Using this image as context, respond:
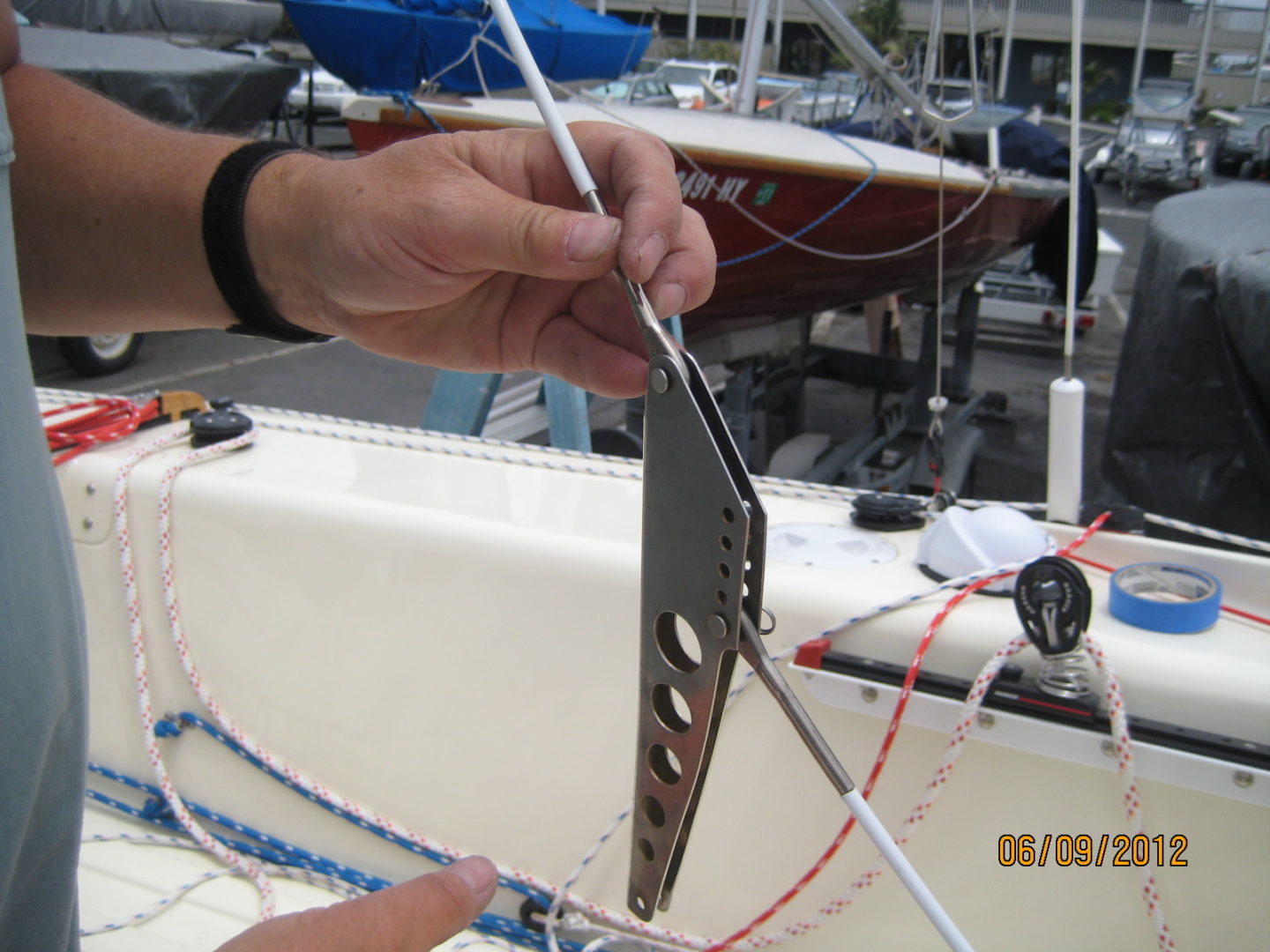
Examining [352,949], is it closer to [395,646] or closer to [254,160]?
[254,160]

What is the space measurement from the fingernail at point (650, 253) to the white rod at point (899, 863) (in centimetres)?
33

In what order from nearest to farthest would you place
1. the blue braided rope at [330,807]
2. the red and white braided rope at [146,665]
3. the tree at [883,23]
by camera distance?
the blue braided rope at [330,807]
the red and white braided rope at [146,665]
the tree at [883,23]

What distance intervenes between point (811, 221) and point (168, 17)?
6.26 metres

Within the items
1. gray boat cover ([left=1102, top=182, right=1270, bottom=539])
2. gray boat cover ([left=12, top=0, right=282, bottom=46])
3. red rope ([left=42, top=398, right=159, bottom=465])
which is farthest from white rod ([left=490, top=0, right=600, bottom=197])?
gray boat cover ([left=12, top=0, right=282, bottom=46])

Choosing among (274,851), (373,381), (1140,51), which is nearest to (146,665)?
(274,851)

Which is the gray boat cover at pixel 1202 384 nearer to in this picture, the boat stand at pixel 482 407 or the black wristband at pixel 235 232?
the boat stand at pixel 482 407

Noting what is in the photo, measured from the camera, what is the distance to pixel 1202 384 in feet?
5.90

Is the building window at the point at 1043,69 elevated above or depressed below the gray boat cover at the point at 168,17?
above

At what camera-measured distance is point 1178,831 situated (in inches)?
40.1

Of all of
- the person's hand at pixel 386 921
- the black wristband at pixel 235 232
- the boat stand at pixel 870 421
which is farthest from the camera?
the boat stand at pixel 870 421

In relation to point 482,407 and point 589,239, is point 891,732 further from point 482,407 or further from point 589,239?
point 482,407

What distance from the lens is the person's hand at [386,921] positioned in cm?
49

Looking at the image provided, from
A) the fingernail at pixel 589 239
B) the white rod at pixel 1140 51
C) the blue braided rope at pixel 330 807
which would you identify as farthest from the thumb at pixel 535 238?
the white rod at pixel 1140 51
